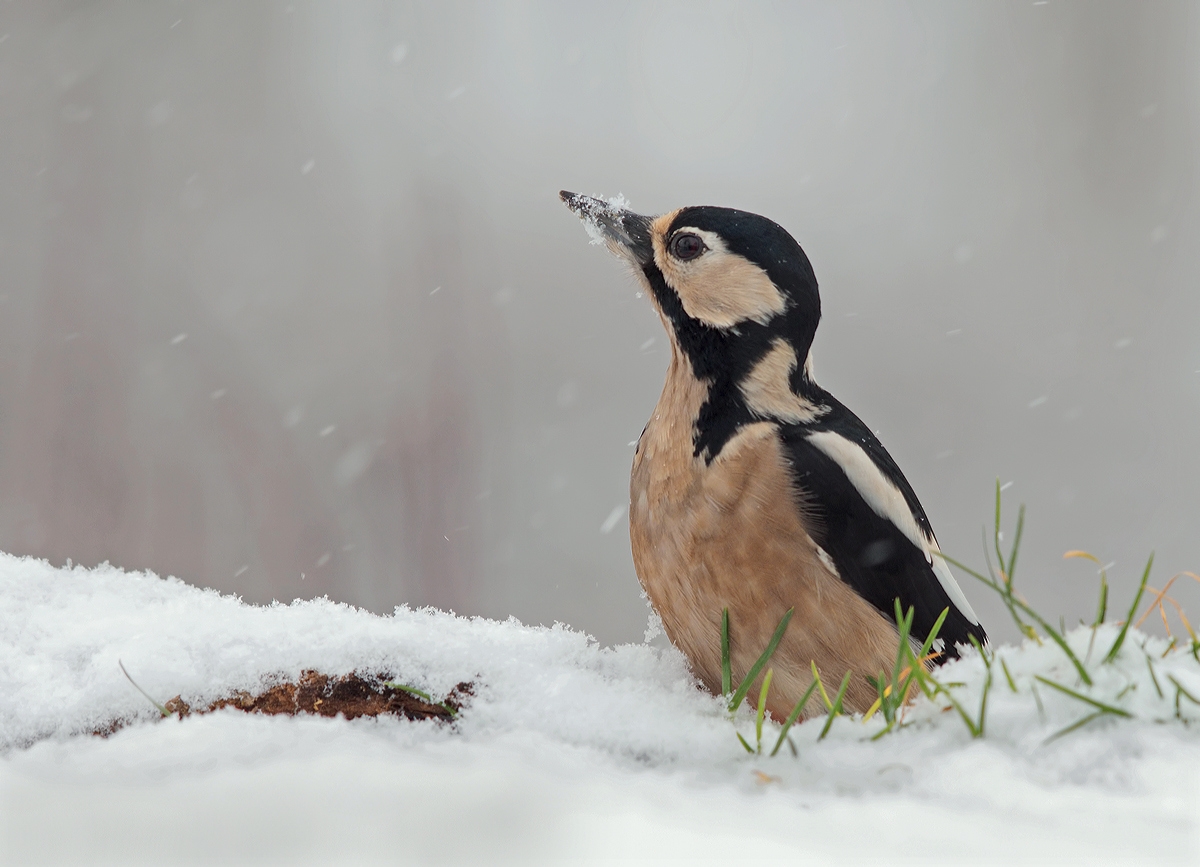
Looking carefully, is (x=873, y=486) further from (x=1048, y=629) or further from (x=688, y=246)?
(x=1048, y=629)

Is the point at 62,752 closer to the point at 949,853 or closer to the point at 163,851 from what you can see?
the point at 163,851

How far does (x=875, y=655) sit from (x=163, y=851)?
1.39 metres

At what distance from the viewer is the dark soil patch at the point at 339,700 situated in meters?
1.28

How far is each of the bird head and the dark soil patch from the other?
1033 mm

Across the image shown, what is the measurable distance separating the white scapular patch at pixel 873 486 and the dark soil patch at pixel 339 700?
0.97m

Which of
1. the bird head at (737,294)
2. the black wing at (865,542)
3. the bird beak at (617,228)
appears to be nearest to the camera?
the black wing at (865,542)

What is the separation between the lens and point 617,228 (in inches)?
87.9

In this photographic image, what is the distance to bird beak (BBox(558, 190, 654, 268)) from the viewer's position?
2215 mm

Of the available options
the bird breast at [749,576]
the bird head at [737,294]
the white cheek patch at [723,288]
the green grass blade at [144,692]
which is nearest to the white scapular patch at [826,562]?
the bird breast at [749,576]

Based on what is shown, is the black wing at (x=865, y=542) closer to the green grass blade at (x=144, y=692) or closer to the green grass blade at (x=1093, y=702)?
the green grass blade at (x=1093, y=702)

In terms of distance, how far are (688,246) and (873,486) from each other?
722mm

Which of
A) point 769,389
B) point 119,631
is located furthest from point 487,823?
point 769,389

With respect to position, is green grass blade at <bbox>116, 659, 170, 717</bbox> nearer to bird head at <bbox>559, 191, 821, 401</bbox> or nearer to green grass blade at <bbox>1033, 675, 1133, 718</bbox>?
green grass blade at <bbox>1033, 675, 1133, 718</bbox>

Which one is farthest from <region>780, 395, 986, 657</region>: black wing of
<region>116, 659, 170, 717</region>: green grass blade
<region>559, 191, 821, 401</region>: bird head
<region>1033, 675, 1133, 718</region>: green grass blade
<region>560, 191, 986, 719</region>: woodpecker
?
<region>116, 659, 170, 717</region>: green grass blade
